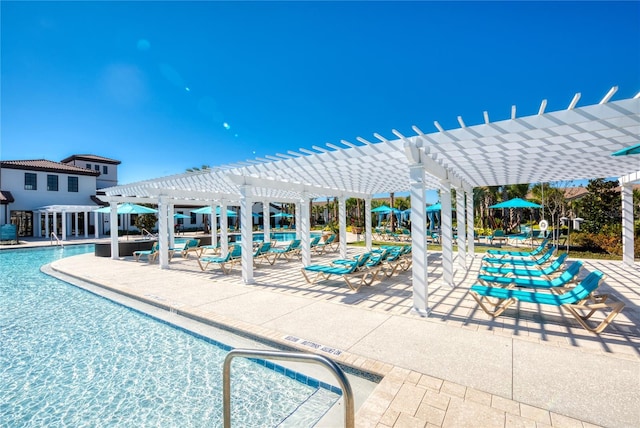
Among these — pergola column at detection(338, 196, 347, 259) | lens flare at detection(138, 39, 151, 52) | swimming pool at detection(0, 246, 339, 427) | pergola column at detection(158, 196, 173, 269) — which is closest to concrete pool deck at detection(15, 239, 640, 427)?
swimming pool at detection(0, 246, 339, 427)

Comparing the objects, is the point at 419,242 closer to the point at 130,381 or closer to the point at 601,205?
the point at 130,381

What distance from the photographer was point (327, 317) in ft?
18.0

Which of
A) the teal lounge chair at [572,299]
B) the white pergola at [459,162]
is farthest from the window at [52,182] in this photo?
the teal lounge chair at [572,299]

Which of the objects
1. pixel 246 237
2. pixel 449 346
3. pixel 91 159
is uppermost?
pixel 91 159

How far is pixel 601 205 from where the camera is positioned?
1942 centimetres

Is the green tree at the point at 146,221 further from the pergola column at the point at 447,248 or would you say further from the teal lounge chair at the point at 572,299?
the teal lounge chair at the point at 572,299

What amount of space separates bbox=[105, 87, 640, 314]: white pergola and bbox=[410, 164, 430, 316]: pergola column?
2 cm

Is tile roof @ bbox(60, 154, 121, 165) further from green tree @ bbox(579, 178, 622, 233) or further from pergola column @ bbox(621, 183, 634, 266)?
green tree @ bbox(579, 178, 622, 233)

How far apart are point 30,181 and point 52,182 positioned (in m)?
1.52

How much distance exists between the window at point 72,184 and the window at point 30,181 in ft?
7.92

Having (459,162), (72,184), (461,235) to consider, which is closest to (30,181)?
(72,184)

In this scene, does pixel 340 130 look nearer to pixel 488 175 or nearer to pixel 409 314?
pixel 488 175

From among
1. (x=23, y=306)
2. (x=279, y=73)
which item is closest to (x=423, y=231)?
(x=23, y=306)

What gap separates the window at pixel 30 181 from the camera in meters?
27.6
